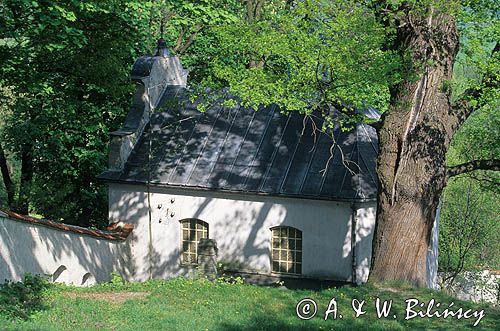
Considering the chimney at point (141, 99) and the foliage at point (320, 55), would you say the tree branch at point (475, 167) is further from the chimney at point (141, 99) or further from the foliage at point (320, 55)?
the chimney at point (141, 99)

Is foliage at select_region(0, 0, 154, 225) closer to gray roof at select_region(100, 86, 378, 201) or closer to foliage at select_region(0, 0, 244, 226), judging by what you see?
foliage at select_region(0, 0, 244, 226)

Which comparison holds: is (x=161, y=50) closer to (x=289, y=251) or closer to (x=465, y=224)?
(x=289, y=251)

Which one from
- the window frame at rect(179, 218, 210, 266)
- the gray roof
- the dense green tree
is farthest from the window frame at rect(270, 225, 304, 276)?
the dense green tree

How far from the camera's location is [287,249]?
2111 centimetres

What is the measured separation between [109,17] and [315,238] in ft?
28.6

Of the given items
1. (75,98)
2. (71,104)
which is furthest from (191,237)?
(75,98)

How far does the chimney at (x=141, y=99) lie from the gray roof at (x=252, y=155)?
11.3 inches

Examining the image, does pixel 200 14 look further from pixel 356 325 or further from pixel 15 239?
pixel 356 325

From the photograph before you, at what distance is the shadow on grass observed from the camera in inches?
503

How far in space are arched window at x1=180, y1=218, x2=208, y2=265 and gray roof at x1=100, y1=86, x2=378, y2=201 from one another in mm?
1200

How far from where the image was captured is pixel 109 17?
69.8 ft

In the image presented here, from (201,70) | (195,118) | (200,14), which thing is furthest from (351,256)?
(201,70)

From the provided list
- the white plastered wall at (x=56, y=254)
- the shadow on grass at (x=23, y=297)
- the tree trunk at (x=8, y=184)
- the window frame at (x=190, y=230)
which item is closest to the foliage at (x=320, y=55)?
the shadow on grass at (x=23, y=297)

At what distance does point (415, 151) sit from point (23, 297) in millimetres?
8474
